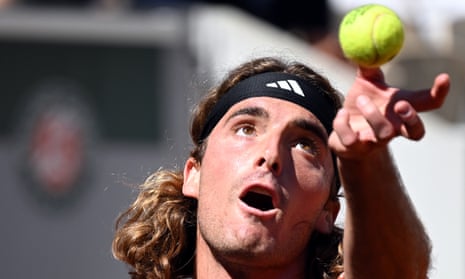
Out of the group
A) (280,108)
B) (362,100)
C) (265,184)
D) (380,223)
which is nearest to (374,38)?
(362,100)

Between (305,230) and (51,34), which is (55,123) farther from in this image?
(305,230)

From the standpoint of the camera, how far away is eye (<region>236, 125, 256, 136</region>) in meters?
4.44

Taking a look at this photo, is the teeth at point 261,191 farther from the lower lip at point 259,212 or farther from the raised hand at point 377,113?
the raised hand at point 377,113

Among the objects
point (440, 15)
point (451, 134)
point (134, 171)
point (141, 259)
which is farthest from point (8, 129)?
point (141, 259)

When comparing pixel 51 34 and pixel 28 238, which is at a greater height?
pixel 51 34

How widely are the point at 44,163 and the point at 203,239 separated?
517cm

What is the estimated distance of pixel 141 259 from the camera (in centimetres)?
481

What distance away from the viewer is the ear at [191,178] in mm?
4746

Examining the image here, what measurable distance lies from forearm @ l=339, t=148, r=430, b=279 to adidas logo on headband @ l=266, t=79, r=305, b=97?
94 cm

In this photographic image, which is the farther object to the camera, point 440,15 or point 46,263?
point 440,15

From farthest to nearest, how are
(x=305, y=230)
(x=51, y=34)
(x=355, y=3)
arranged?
(x=355, y=3) → (x=51, y=34) → (x=305, y=230)

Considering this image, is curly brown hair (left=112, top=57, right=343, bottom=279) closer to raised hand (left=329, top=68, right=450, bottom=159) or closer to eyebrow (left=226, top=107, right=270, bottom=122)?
eyebrow (left=226, top=107, right=270, bottom=122)

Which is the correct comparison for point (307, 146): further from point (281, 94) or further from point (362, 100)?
point (362, 100)

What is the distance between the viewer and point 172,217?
190 inches
